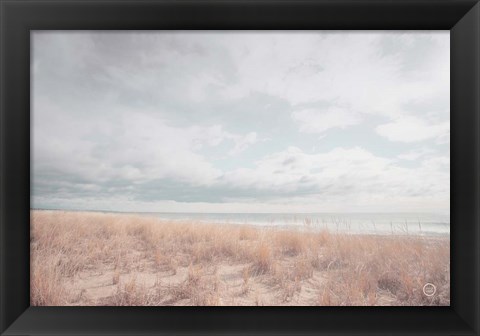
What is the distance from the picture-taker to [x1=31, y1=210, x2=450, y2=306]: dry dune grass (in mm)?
1018

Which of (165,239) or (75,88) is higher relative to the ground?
(75,88)

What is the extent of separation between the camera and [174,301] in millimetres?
1030

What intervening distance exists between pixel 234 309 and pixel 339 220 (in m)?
0.52

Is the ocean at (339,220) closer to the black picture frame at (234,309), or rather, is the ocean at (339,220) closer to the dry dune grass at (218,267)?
the dry dune grass at (218,267)

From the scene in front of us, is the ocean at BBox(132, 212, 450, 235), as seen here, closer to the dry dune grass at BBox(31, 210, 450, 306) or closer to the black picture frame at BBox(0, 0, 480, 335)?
the dry dune grass at BBox(31, 210, 450, 306)

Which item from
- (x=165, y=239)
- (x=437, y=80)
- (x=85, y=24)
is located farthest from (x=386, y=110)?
(x=85, y=24)

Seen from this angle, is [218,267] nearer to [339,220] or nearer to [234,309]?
Answer: [234,309]

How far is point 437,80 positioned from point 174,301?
128 cm

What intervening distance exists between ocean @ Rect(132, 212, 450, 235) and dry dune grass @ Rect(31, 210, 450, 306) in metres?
0.03

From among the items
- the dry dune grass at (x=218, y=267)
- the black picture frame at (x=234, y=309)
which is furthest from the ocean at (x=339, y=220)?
the black picture frame at (x=234, y=309)

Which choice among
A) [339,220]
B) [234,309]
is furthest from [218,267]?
[339,220]

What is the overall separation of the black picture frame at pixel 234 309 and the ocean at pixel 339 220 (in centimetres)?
13

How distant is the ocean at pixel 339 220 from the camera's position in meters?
1.08

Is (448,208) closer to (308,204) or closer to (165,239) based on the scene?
(308,204)
